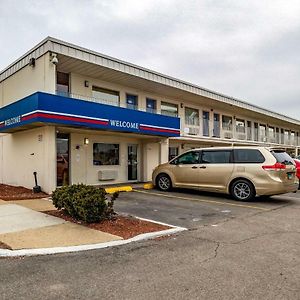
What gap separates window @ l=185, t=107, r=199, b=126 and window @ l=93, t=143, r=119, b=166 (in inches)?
238

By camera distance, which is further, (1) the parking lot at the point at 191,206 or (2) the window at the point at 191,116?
(2) the window at the point at 191,116

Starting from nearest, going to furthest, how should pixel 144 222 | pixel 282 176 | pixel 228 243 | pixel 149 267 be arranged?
pixel 149 267 → pixel 228 243 → pixel 144 222 → pixel 282 176

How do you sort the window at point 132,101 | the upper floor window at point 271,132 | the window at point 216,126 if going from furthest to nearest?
the upper floor window at point 271,132
the window at point 216,126
the window at point 132,101

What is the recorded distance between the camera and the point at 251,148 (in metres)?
11.0

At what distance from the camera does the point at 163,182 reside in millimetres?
13406

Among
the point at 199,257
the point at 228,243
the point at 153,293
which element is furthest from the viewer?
the point at 228,243

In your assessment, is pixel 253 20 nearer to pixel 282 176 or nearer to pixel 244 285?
pixel 282 176

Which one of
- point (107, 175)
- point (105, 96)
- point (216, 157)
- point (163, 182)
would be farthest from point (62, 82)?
point (216, 157)

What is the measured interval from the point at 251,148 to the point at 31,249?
8286 millimetres

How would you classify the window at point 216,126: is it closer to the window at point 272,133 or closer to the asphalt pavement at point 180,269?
→ the window at point 272,133

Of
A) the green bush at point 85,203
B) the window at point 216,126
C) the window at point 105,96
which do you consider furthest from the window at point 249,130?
the green bush at point 85,203

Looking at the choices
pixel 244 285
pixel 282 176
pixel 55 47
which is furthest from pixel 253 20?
pixel 244 285

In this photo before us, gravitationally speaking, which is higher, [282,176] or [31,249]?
[282,176]

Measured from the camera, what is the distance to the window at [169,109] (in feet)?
60.8
